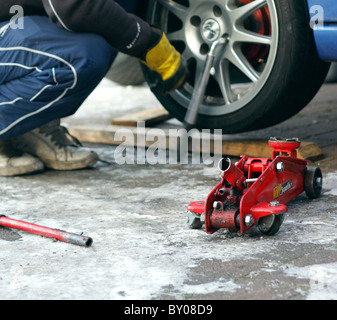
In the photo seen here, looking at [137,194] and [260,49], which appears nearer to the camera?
[137,194]

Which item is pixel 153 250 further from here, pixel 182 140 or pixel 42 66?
pixel 182 140

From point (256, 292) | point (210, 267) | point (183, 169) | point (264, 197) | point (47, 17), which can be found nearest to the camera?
point (256, 292)

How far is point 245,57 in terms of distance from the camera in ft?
11.0

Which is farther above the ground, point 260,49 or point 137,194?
point 260,49

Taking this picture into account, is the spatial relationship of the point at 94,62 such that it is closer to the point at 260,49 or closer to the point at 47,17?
the point at 47,17

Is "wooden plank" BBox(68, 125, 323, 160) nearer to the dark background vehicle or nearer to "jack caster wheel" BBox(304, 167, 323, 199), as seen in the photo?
the dark background vehicle

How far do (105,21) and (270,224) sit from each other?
4.36 feet

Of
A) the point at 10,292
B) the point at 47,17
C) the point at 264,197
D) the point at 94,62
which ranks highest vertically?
the point at 47,17

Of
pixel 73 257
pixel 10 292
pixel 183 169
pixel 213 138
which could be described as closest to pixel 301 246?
pixel 73 257

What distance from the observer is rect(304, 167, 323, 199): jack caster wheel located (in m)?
2.50

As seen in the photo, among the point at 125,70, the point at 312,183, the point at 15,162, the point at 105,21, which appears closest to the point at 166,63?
the point at 105,21

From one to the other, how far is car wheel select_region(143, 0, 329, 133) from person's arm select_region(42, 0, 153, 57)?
443mm

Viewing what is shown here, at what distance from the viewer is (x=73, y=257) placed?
2.00 metres

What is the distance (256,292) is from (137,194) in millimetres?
1174
